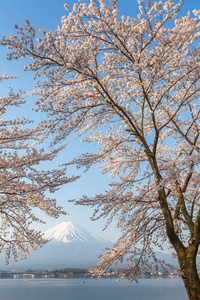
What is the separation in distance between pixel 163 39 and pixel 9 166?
4151 millimetres

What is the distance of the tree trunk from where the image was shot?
3.81m

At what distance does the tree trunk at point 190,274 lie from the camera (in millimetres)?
3812

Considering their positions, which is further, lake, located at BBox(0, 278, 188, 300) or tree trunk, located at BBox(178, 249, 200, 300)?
lake, located at BBox(0, 278, 188, 300)

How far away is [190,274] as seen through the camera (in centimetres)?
391

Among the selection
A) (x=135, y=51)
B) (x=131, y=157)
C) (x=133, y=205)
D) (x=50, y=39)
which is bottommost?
(x=133, y=205)

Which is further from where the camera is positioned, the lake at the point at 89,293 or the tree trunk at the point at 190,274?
the lake at the point at 89,293

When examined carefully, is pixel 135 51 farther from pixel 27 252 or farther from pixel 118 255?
pixel 27 252

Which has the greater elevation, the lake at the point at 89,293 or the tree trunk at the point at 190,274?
the tree trunk at the point at 190,274

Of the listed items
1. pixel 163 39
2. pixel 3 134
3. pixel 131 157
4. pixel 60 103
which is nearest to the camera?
pixel 163 39

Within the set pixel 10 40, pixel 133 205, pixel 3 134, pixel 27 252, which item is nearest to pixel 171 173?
pixel 133 205

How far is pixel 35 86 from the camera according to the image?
4555 millimetres

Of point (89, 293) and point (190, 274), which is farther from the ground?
point (190, 274)

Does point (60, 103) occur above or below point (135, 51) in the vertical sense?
below

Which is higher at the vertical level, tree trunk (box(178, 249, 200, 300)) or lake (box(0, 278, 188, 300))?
tree trunk (box(178, 249, 200, 300))
